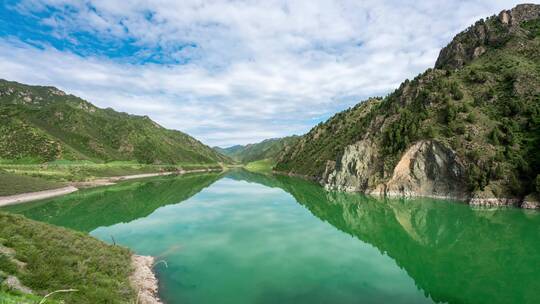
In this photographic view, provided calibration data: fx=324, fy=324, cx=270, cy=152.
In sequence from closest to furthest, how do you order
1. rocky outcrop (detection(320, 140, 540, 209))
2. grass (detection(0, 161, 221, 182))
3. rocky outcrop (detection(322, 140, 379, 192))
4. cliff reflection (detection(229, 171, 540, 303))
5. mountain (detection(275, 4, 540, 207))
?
cliff reflection (detection(229, 171, 540, 303)), rocky outcrop (detection(320, 140, 540, 209)), mountain (detection(275, 4, 540, 207)), rocky outcrop (detection(322, 140, 379, 192)), grass (detection(0, 161, 221, 182))

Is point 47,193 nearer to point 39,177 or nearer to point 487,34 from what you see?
point 39,177

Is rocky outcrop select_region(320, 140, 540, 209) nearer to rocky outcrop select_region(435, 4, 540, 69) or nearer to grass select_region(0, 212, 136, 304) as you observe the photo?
rocky outcrop select_region(435, 4, 540, 69)

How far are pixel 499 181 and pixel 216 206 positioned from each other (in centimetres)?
6100

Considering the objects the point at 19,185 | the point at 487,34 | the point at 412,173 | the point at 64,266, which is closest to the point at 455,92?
the point at 412,173

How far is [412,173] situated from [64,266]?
81.0m

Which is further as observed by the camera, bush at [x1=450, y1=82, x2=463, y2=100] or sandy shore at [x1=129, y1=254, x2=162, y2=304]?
bush at [x1=450, y1=82, x2=463, y2=100]

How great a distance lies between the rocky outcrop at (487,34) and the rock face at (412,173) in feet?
185

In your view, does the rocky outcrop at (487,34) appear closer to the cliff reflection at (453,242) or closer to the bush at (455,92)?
the bush at (455,92)

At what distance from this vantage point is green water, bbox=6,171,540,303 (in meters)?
25.0

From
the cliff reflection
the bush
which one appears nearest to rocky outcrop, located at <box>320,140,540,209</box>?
the cliff reflection

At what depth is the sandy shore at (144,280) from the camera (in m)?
21.9

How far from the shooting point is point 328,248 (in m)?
39.2

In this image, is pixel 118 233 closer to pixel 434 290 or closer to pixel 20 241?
pixel 20 241

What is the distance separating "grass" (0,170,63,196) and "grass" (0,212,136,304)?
64182 mm
